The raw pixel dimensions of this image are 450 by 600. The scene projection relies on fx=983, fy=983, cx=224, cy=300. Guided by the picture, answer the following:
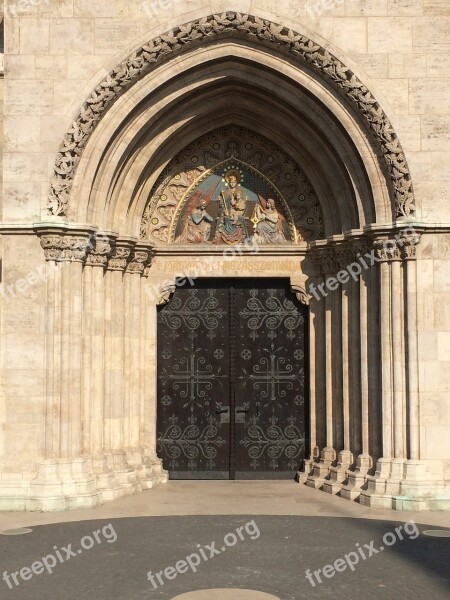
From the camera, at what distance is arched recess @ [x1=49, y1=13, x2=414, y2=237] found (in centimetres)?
1367

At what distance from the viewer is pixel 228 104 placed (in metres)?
15.2

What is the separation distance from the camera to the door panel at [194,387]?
1570 centimetres

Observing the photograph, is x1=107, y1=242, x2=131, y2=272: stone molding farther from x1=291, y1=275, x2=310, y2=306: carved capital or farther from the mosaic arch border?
x1=291, y1=275, x2=310, y2=306: carved capital

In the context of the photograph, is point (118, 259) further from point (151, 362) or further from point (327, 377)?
point (327, 377)

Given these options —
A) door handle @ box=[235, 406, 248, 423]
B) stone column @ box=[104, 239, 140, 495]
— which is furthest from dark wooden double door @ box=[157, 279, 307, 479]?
stone column @ box=[104, 239, 140, 495]

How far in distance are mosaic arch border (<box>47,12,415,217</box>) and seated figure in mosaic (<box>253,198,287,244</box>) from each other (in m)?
2.60

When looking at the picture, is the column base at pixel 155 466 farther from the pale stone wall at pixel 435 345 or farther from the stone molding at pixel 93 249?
the pale stone wall at pixel 435 345

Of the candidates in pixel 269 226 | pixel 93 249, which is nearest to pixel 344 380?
pixel 269 226

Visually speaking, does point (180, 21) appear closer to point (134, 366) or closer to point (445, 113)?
point (445, 113)

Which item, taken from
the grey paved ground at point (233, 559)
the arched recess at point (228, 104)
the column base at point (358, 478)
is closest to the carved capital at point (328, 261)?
the arched recess at point (228, 104)

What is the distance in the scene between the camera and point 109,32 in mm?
13906

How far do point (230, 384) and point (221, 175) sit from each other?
338 cm

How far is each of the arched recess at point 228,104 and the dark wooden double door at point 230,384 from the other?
67.6 inches

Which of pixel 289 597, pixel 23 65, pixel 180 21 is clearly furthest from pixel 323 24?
pixel 289 597
